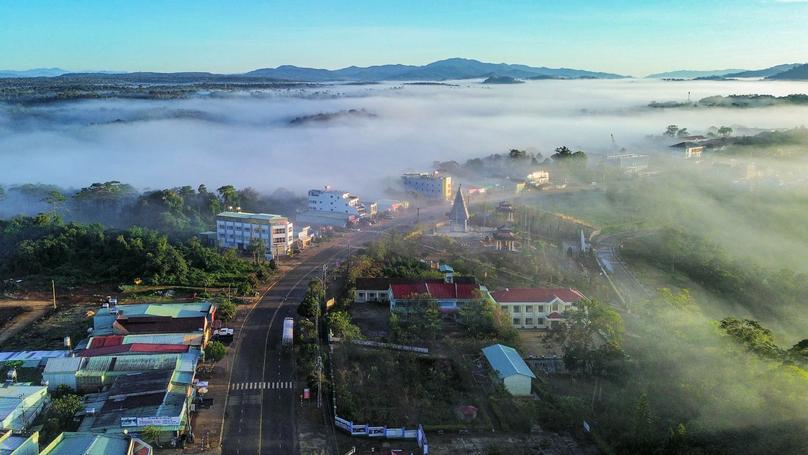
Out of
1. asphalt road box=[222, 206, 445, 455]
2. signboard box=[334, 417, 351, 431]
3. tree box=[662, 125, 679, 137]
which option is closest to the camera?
asphalt road box=[222, 206, 445, 455]

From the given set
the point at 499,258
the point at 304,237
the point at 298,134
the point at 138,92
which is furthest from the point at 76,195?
the point at 138,92

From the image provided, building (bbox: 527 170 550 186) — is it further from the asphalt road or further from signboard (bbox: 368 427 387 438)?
signboard (bbox: 368 427 387 438)

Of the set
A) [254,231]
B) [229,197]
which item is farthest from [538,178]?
[254,231]

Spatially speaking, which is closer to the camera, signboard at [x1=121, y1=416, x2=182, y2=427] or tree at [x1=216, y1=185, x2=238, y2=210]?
signboard at [x1=121, y1=416, x2=182, y2=427]

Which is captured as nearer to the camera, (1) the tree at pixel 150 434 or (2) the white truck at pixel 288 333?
(1) the tree at pixel 150 434

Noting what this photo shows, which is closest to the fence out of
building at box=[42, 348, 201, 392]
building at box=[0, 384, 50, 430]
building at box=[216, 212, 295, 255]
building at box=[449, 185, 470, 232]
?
building at box=[42, 348, 201, 392]

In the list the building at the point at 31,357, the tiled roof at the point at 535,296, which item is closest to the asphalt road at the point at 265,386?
the building at the point at 31,357

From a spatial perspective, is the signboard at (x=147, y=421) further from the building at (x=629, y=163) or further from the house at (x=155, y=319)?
the building at (x=629, y=163)
